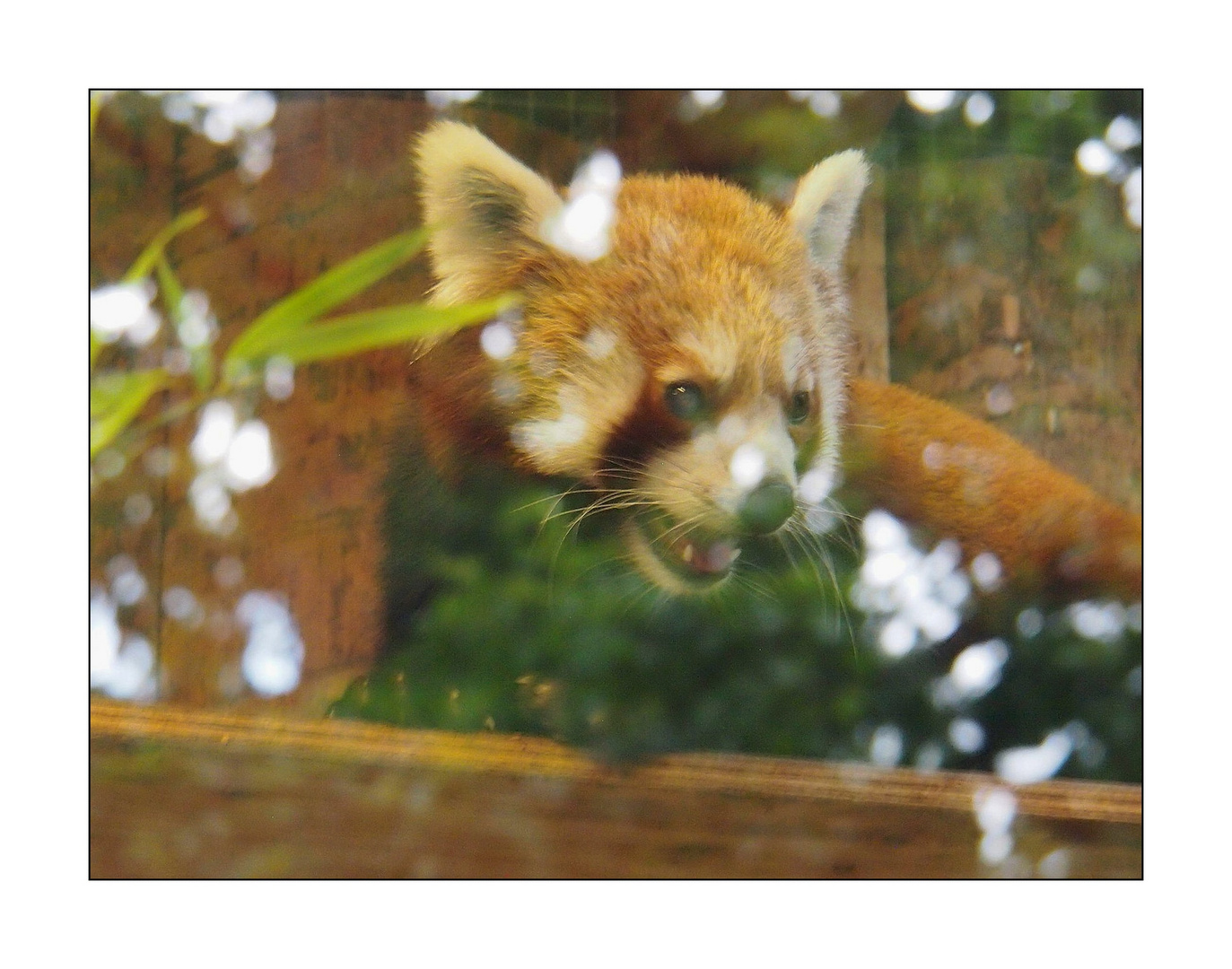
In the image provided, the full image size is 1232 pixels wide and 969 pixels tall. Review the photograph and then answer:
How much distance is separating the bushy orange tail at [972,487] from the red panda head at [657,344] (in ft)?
0.30

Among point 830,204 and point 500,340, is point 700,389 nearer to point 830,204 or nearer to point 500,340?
point 500,340

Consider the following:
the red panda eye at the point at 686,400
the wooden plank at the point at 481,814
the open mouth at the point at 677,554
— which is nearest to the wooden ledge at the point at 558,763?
the wooden plank at the point at 481,814

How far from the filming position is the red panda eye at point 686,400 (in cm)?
173

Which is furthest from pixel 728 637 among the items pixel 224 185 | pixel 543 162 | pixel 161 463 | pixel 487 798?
pixel 224 185

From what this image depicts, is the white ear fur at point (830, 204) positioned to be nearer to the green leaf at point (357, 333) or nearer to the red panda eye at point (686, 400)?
the red panda eye at point (686, 400)

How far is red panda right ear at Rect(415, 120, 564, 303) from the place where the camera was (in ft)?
5.94

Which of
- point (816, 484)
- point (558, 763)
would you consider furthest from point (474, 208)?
point (558, 763)

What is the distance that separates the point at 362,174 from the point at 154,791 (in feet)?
3.38

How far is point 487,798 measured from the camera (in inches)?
Result: 67.3

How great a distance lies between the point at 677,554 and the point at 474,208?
66 cm

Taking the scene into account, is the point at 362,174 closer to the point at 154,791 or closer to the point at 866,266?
the point at 866,266

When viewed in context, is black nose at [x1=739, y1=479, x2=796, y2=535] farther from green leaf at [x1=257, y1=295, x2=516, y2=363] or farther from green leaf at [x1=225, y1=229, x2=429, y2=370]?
green leaf at [x1=225, y1=229, x2=429, y2=370]

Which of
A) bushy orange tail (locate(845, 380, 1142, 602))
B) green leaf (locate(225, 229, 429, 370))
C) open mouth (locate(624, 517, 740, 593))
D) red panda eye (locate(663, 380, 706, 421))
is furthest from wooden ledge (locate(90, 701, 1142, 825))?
green leaf (locate(225, 229, 429, 370))

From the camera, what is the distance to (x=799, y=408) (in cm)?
182
